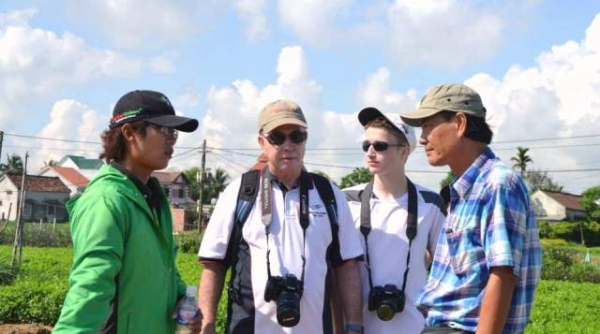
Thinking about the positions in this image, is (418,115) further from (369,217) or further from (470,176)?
(369,217)

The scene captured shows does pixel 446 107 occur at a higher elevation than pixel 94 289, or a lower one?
higher

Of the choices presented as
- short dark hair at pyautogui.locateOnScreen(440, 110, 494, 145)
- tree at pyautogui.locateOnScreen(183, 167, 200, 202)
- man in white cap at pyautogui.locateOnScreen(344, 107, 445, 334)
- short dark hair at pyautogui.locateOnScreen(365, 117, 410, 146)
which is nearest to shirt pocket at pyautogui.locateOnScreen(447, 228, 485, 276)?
short dark hair at pyautogui.locateOnScreen(440, 110, 494, 145)

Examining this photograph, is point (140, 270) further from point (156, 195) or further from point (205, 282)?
point (205, 282)

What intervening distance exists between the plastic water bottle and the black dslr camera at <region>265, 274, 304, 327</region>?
0.53 metres

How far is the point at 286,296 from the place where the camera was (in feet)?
11.4

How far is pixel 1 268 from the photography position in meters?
13.9

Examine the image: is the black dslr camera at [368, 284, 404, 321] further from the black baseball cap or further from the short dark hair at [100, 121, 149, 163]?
the short dark hair at [100, 121, 149, 163]

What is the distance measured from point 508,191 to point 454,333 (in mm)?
604

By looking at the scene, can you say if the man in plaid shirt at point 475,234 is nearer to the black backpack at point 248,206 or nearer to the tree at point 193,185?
the black backpack at point 248,206

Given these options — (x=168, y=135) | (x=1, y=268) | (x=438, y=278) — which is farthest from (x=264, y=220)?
(x=1, y=268)

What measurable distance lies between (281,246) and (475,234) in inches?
46.3

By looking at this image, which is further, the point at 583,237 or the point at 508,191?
the point at 583,237

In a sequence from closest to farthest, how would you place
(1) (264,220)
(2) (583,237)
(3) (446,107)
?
(3) (446,107), (1) (264,220), (2) (583,237)

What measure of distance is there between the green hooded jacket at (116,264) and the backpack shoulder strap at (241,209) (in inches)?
25.6
